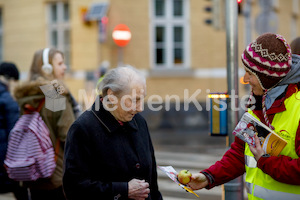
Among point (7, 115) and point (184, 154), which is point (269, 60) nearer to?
point (7, 115)

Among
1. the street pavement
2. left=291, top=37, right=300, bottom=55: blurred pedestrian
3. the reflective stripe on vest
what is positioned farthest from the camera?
the street pavement

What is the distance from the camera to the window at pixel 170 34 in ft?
48.6

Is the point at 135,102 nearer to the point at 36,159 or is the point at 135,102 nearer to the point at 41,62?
the point at 36,159

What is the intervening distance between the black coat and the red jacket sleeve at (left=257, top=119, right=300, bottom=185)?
73 centimetres

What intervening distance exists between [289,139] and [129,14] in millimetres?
12285

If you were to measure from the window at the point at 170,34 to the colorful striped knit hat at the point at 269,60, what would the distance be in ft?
40.0

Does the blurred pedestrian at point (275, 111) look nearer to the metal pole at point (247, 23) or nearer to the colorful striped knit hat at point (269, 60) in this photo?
the colorful striped knit hat at point (269, 60)

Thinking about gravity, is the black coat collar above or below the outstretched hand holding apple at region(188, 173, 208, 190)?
above

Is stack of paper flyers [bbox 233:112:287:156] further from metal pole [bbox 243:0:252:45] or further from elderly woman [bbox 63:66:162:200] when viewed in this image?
metal pole [bbox 243:0:252:45]

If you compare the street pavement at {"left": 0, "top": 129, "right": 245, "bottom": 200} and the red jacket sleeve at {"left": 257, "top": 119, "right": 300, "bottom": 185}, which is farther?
the street pavement at {"left": 0, "top": 129, "right": 245, "bottom": 200}

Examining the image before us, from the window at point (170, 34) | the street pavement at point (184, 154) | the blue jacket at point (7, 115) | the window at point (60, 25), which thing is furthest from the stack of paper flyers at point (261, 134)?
the window at point (60, 25)

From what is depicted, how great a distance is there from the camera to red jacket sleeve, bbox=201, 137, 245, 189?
3008 millimetres

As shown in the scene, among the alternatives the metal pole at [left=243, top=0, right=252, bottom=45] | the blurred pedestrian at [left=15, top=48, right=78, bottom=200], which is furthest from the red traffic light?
the blurred pedestrian at [left=15, top=48, right=78, bottom=200]

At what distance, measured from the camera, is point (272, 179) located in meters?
2.57
